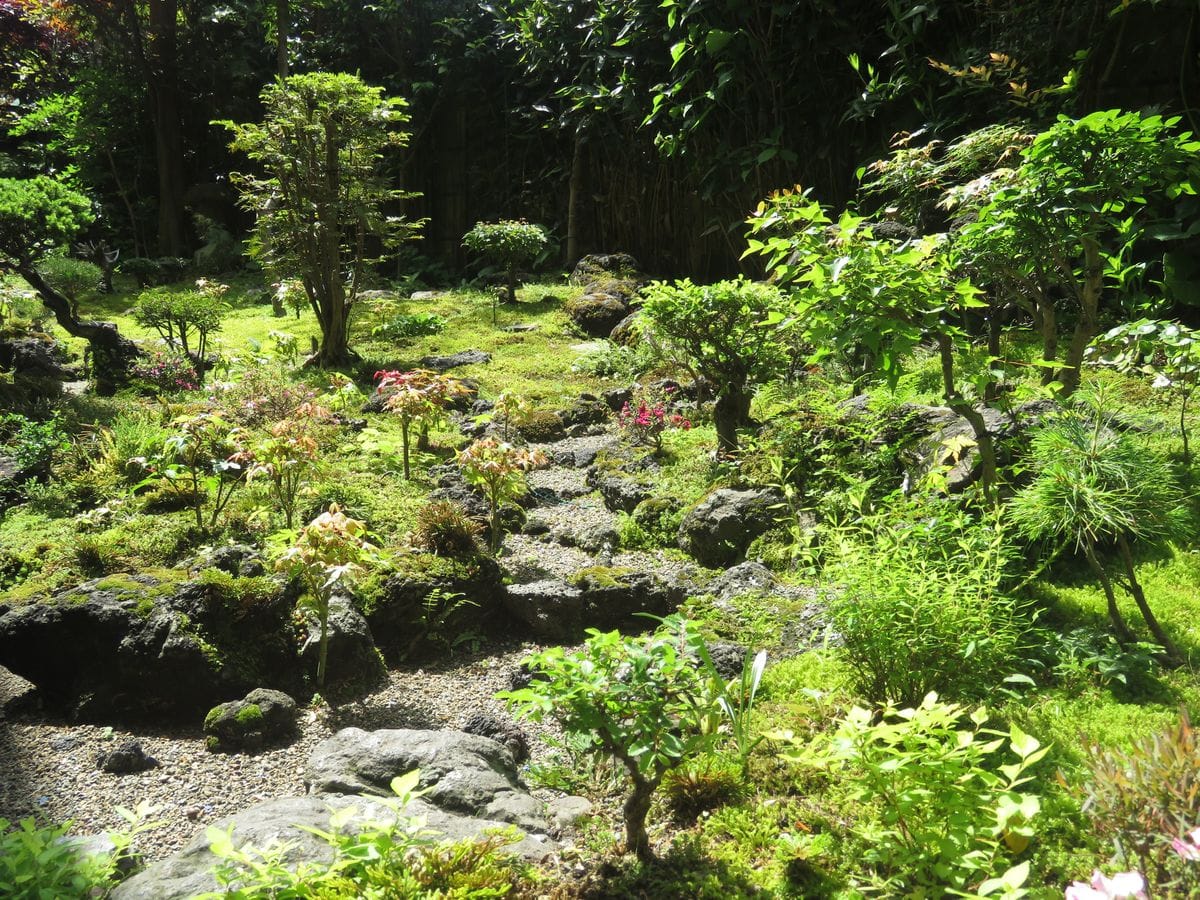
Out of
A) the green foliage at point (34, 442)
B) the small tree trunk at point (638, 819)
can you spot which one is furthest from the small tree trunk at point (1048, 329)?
the green foliage at point (34, 442)

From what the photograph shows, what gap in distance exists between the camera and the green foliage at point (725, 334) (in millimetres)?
5289

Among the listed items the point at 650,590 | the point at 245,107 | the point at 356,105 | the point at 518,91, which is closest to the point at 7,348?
the point at 356,105

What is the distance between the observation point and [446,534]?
445 centimetres

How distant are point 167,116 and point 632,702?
60.0 ft

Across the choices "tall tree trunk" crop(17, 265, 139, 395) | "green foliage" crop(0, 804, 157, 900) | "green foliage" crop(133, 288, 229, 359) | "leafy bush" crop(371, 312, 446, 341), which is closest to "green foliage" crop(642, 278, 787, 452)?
"green foliage" crop(0, 804, 157, 900)

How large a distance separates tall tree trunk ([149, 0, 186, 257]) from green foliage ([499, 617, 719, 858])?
1677 cm

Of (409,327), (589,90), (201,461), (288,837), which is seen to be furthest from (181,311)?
(589,90)

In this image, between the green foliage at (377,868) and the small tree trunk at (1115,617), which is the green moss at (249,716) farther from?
the small tree trunk at (1115,617)

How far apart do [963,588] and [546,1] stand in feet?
46.2

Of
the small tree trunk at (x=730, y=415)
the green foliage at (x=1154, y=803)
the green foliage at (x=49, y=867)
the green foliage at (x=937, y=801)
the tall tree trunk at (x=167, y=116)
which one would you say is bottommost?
the green foliage at (x=49, y=867)

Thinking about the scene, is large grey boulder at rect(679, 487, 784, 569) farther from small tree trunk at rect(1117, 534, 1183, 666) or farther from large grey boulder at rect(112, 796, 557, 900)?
large grey boulder at rect(112, 796, 557, 900)

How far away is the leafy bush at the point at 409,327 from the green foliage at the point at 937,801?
9323 millimetres

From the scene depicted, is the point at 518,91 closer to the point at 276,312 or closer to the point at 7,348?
the point at 276,312

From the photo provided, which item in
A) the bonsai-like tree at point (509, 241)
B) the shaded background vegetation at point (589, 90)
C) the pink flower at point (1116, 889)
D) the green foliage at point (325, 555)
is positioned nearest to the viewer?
the pink flower at point (1116, 889)
